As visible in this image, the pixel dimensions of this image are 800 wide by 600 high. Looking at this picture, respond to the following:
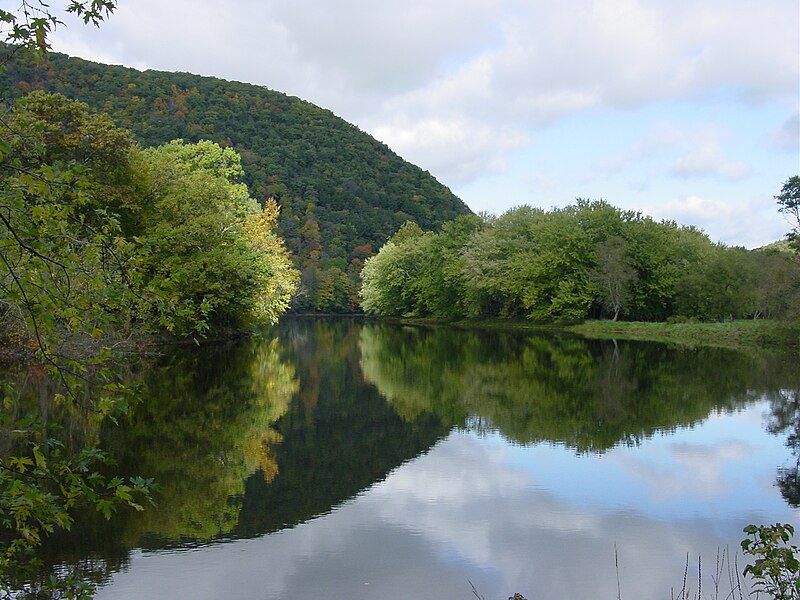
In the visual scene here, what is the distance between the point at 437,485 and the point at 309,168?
107m

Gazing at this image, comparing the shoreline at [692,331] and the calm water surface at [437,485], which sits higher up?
the shoreline at [692,331]

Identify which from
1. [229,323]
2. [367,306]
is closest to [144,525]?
[229,323]

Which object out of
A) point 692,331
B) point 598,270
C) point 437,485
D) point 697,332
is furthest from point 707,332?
point 437,485

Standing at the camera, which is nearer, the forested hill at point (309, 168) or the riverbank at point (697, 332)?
the riverbank at point (697, 332)

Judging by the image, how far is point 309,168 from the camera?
115562mm

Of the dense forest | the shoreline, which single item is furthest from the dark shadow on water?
the dense forest

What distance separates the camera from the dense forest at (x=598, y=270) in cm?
5278

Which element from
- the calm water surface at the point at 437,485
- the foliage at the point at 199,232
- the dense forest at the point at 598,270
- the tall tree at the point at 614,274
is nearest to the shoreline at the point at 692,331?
the dense forest at the point at 598,270

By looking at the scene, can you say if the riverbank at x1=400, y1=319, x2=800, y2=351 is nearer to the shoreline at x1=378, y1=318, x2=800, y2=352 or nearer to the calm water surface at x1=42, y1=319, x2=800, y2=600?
the shoreline at x1=378, y1=318, x2=800, y2=352

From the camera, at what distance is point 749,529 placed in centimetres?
527

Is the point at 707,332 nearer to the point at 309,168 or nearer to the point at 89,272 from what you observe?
the point at 89,272

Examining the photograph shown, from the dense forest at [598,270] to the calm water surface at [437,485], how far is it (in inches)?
1089

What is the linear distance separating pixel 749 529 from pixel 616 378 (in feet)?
69.4

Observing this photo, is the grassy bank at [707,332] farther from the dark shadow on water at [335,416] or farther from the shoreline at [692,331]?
the dark shadow on water at [335,416]
